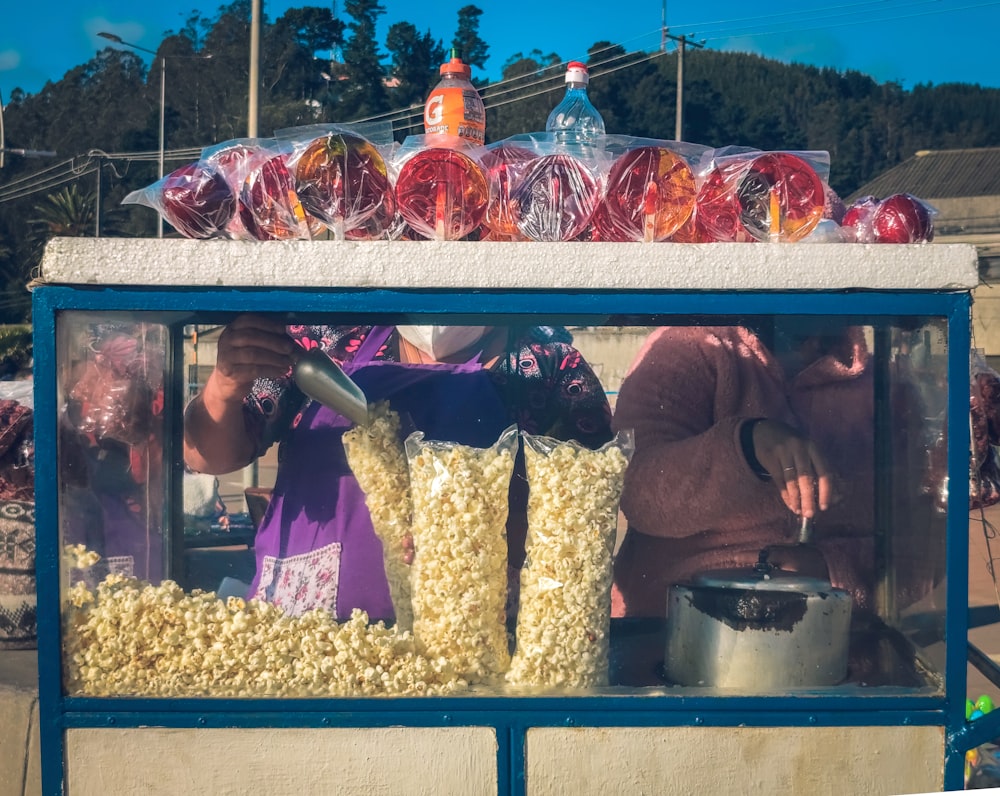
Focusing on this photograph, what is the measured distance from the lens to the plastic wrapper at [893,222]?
6.20ft

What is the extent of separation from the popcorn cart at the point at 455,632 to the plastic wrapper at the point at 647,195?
7 cm

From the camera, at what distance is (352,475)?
2123 millimetres

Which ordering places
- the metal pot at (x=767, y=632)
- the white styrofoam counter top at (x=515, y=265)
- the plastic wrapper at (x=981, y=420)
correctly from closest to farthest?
the white styrofoam counter top at (x=515, y=265) < the metal pot at (x=767, y=632) < the plastic wrapper at (x=981, y=420)

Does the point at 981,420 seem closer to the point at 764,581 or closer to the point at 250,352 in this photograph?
the point at 764,581

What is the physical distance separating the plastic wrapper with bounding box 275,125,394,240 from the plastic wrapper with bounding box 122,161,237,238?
15 centimetres

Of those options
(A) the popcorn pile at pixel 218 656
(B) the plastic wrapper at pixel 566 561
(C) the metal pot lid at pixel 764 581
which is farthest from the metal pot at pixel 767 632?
(A) the popcorn pile at pixel 218 656

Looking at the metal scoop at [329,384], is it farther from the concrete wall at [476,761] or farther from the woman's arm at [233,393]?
the concrete wall at [476,761]

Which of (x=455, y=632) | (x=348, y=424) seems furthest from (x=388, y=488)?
(x=455, y=632)

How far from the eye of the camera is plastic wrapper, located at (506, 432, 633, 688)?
1.87 metres

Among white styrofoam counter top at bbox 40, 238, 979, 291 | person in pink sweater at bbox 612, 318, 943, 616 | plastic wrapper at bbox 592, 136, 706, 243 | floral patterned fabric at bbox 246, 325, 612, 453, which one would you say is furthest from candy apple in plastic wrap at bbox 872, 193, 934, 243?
floral patterned fabric at bbox 246, 325, 612, 453

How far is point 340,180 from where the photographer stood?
1.80 meters

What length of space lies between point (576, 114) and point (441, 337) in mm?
625

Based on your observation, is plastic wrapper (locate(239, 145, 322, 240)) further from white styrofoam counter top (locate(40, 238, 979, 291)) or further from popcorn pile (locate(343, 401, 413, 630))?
popcorn pile (locate(343, 401, 413, 630))

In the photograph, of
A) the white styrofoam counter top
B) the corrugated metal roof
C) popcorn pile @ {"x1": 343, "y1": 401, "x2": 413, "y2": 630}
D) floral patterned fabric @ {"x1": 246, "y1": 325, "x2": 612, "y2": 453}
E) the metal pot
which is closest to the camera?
the white styrofoam counter top
